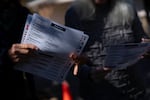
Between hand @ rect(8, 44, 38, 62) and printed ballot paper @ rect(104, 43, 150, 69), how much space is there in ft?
1.47

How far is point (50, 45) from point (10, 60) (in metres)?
0.24

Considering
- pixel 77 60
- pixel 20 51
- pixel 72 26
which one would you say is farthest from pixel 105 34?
pixel 20 51

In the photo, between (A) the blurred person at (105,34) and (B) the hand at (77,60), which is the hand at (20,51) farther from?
(A) the blurred person at (105,34)

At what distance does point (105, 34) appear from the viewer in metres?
3.22

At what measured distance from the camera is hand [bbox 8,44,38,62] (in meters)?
2.79

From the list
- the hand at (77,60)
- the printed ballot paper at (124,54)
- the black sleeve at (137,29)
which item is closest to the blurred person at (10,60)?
the hand at (77,60)

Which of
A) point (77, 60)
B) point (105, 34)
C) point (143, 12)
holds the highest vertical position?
point (143, 12)

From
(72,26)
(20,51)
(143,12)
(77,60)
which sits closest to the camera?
(20,51)

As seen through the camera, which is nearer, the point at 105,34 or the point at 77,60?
the point at 77,60

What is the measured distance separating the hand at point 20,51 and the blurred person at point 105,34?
1.51 ft

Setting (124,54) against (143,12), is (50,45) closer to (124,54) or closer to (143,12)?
(124,54)

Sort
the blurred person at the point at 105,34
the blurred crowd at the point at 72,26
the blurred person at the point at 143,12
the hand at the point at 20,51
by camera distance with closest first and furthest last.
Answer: the hand at the point at 20,51
the blurred crowd at the point at 72,26
the blurred person at the point at 105,34
the blurred person at the point at 143,12

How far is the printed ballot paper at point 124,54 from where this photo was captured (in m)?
2.97

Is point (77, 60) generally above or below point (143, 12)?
below
